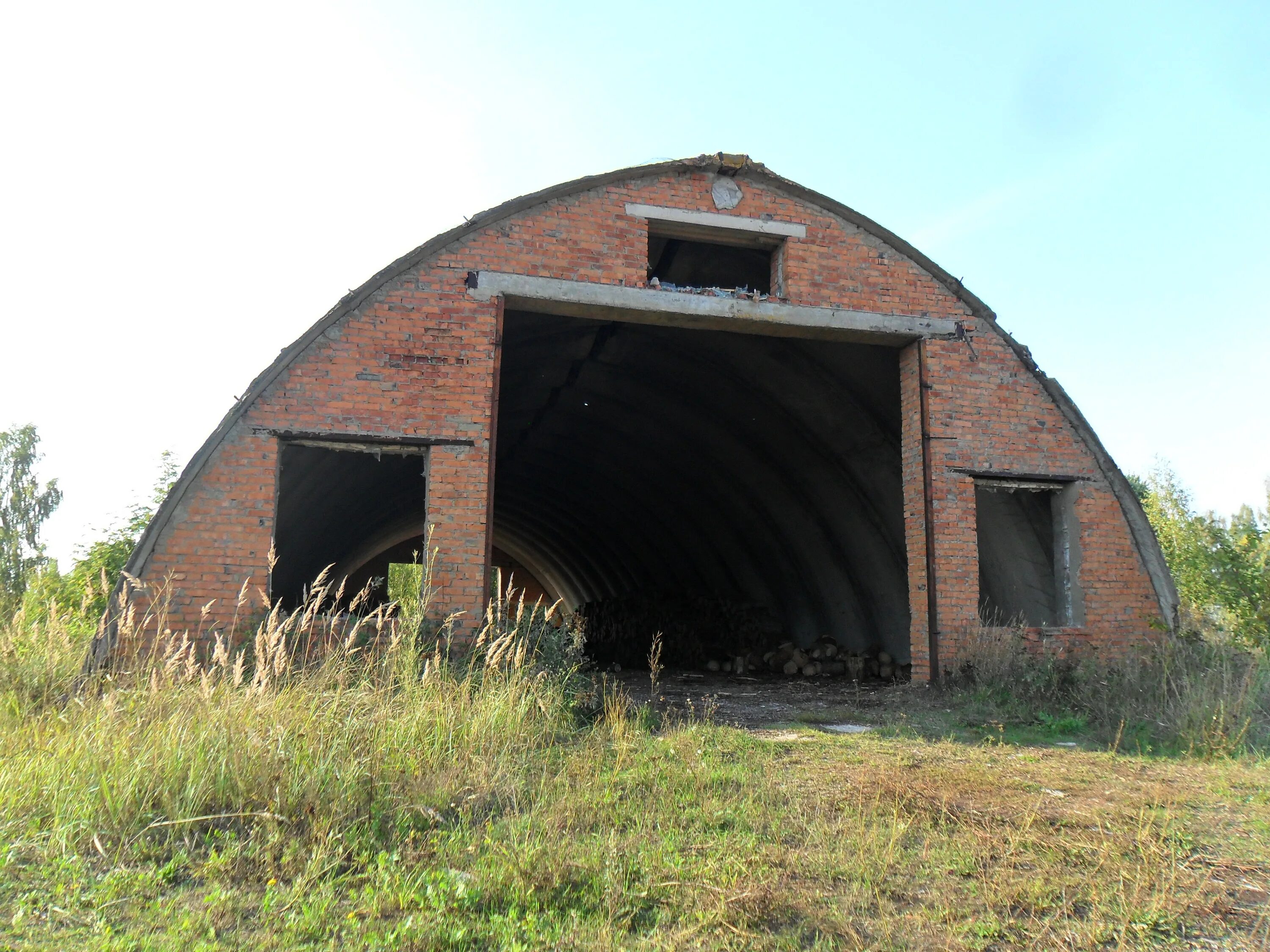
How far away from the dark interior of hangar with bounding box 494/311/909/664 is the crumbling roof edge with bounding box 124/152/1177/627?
4.70 feet

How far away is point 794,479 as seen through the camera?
44.7 ft

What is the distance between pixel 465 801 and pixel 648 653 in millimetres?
14441

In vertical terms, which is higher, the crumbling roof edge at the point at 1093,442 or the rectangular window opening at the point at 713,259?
the rectangular window opening at the point at 713,259

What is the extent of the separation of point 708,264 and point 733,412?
2744 millimetres

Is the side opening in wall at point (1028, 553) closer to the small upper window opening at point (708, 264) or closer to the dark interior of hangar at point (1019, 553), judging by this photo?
the dark interior of hangar at point (1019, 553)

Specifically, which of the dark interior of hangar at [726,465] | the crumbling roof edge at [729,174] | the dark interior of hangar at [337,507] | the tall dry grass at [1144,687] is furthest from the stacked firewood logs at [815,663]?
the dark interior of hangar at [337,507]

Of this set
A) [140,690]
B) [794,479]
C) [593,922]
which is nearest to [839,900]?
[593,922]

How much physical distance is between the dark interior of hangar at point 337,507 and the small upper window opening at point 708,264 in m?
3.98

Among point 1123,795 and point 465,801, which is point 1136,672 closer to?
point 1123,795

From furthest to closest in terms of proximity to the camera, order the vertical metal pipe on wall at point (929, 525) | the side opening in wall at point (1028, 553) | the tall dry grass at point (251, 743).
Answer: the side opening in wall at point (1028, 553) < the vertical metal pipe on wall at point (929, 525) < the tall dry grass at point (251, 743)

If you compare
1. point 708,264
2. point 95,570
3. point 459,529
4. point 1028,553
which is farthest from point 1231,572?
point 95,570

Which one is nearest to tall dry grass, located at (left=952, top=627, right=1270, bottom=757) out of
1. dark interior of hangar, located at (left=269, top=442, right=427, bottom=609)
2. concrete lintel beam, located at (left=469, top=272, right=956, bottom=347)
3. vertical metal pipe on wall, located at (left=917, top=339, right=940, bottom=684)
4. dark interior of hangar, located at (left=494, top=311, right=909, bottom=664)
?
vertical metal pipe on wall, located at (left=917, top=339, right=940, bottom=684)

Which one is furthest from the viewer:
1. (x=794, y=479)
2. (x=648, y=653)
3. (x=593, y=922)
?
(x=648, y=653)

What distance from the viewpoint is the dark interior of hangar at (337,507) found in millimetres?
9797
